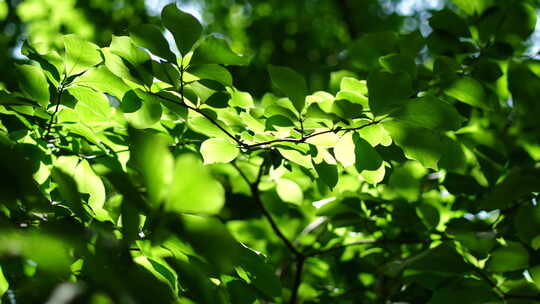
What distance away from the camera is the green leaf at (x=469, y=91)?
1093 millimetres

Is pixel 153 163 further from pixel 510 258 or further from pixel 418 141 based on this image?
pixel 510 258

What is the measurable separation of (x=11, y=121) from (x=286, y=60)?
193 inches

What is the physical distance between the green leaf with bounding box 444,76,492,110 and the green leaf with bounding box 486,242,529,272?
0.35 m

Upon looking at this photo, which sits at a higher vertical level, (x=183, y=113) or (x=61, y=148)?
Answer: (x=183, y=113)

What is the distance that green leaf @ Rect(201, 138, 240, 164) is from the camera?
100 cm

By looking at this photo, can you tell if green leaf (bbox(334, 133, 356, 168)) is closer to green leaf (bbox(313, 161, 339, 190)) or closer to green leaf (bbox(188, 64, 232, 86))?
green leaf (bbox(313, 161, 339, 190))

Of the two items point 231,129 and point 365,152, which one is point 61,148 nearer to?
point 231,129

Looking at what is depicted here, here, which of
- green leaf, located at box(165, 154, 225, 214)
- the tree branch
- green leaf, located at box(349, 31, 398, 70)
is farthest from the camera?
the tree branch

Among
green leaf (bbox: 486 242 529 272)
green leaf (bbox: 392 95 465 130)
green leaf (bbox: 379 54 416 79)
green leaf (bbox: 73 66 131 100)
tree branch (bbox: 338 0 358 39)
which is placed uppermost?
green leaf (bbox: 379 54 416 79)

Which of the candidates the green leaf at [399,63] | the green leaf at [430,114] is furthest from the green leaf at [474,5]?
the green leaf at [430,114]

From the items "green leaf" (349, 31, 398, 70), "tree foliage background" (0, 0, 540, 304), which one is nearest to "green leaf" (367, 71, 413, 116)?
"tree foliage background" (0, 0, 540, 304)

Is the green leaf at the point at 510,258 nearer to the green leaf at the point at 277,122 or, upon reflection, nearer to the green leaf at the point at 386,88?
the green leaf at the point at 386,88

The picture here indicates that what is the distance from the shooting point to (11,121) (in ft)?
3.46

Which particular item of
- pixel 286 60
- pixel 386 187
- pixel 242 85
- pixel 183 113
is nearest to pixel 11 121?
pixel 183 113
